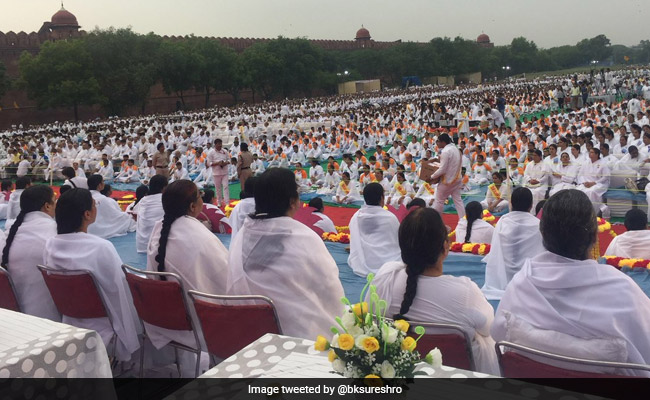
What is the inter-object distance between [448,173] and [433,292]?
18.3 ft

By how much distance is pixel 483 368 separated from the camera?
2643 mm

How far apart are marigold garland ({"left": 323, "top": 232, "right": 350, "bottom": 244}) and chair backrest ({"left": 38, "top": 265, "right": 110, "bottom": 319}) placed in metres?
4.19

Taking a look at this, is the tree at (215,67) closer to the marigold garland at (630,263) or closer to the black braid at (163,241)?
the marigold garland at (630,263)

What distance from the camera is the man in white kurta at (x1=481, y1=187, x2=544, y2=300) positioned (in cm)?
527

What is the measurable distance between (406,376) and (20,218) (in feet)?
11.4

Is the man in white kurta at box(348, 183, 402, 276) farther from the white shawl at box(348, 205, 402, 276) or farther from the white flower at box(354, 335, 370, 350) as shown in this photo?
the white flower at box(354, 335, 370, 350)

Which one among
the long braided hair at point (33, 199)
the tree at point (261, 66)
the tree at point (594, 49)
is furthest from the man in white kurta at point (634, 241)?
the tree at point (594, 49)

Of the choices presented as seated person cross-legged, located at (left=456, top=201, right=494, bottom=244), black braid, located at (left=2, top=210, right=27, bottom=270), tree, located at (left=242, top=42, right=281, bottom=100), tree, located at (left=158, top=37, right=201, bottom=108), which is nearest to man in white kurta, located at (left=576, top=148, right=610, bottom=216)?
seated person cross-legged, located at (left=456, top=201, right=494, bottom=244)

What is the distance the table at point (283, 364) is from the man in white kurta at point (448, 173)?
241 inches

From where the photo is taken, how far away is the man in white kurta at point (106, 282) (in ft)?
11.9

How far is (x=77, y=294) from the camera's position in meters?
3.51

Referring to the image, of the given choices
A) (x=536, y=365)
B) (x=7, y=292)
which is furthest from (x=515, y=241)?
(x=7, y=292)

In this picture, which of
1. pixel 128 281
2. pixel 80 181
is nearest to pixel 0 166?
pixel 80 181

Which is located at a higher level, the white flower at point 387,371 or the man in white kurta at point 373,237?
the white flower at point 387,371
